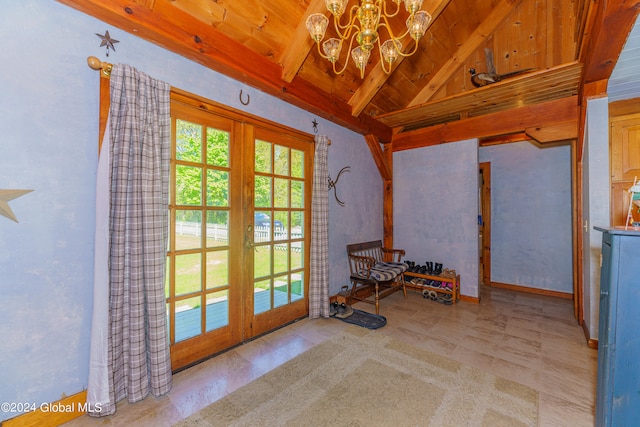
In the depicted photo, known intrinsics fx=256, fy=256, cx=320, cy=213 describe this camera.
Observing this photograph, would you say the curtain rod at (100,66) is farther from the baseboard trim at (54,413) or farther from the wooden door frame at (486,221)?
the wooden door frame at (486,221)

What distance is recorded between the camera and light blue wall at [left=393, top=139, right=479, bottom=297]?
3607 mm

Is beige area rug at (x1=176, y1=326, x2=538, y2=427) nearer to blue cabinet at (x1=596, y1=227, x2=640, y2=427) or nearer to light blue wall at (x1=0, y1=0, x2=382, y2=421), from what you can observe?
blue cabinet at (x1=596, y1=227, x2=640, y2=427)

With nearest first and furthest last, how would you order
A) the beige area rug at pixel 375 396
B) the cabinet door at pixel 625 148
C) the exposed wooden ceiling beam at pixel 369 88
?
the beige area rug at pixel 375 396 → the cabinet door at pixel 625 148 → the exposed wooden ceiling beam at pixel 369 88

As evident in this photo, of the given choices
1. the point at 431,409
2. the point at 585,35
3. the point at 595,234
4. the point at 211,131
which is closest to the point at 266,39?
the point at 211,131

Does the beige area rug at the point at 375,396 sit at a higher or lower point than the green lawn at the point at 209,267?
lower

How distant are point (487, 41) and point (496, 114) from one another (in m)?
1.04

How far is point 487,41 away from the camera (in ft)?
11.5

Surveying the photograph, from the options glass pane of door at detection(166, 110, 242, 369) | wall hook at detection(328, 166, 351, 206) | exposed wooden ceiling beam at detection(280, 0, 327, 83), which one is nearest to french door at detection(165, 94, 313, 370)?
glass pane of door at detection(166, 110, 242, 369)

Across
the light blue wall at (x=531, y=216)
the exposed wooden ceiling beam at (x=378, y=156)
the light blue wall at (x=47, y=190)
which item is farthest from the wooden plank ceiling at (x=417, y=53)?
the light blue wall at (x=531, y=216)

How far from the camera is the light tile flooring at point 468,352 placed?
5.27ft

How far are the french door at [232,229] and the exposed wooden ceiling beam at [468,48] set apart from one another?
2174 millimetres

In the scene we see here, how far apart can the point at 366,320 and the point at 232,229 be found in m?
1.78

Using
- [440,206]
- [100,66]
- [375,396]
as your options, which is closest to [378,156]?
[440,206]

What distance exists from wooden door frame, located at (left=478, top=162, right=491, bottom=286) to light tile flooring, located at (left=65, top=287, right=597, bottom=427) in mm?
916
